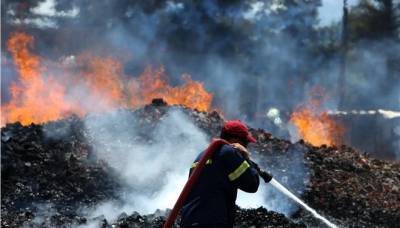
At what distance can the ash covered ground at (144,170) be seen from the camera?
12.9m

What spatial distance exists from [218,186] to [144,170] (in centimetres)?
978

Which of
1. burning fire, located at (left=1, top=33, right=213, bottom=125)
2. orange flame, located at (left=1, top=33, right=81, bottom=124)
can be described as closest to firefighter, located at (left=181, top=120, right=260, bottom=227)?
burning fire, located at (left=1, top=33, right=213, bottom=125)

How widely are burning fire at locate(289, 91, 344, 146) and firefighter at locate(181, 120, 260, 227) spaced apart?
24.1m

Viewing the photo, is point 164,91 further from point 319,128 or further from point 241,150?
point 241,150

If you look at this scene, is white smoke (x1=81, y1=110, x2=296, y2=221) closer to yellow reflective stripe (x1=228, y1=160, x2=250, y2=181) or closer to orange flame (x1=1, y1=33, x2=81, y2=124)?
yellow reflective stripe (x1=228, y1=160, x2=250, y2=181)

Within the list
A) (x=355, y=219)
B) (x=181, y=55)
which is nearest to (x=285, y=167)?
(x=355, y=219)

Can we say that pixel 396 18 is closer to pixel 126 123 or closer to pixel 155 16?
pixel 155 16

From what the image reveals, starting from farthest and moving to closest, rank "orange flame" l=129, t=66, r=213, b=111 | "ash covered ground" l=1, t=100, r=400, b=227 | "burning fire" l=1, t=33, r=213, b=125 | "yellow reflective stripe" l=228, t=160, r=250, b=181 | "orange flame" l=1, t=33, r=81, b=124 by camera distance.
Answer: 1. "burning fire" l=1, t=33, r=213, b=125
2. "orange flame" l=129, t=66, r=213, b=111
3. "orange flame" l=1, t=33, r=81, b=124
4. "ash covered ground" l=1, t=100, r=400, b=227
5. "yellow reflective stripe" l=228, t=160, r=250, b=181

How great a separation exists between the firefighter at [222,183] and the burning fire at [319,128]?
78.9 ft

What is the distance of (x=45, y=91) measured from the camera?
29875 mm

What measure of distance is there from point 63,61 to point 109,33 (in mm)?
3132

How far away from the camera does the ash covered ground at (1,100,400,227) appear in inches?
509

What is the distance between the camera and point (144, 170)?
14.7 metres

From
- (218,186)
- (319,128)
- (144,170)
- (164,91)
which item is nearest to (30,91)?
(164,91)
